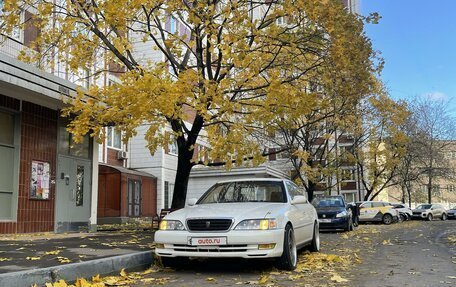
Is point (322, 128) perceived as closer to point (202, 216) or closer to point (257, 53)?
point (257, 53)

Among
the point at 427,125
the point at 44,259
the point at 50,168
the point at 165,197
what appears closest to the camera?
the point at 44,259

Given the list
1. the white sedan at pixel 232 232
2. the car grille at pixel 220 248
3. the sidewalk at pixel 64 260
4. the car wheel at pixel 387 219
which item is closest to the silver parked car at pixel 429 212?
the car wheel at pixel 387 219

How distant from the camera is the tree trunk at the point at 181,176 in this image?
535 inches

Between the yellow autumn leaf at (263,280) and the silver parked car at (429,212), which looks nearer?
the yellow autumn leaf at (263,280)

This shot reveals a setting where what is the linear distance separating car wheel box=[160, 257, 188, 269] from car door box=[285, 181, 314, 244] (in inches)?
76.4

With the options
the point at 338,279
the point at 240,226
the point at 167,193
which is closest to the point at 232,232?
the point at 240,226

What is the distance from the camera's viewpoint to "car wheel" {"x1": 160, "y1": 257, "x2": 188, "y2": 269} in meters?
7.74

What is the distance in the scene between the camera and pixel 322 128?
1072 inches

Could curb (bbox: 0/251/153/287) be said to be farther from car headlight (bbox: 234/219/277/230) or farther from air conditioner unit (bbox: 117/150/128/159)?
air conditioner unit (bbox: 117/150/128/159)

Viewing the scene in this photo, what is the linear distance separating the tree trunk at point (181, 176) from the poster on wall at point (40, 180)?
141 inches

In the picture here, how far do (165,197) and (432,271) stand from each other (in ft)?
77.1

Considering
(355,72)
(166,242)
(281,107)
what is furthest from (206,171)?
(166,242)

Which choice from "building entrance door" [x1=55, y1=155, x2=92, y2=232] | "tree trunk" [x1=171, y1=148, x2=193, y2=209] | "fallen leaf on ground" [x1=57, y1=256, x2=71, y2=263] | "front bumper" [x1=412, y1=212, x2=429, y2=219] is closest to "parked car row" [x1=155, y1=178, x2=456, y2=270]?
"fallen leaf on ground" [x1=57, y1=256, x2=71, y2=263]

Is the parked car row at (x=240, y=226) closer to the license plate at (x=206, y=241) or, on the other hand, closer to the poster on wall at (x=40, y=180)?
the license plate at (x=206, y=241)
